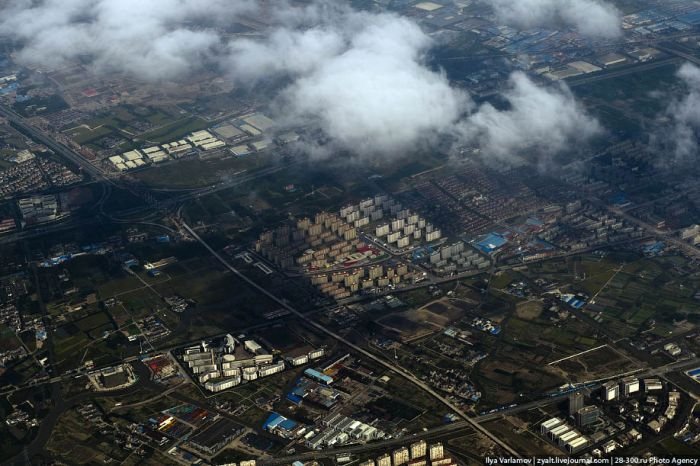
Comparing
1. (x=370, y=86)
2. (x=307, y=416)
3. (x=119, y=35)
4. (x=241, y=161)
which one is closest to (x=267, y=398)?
(x=307, y=416)

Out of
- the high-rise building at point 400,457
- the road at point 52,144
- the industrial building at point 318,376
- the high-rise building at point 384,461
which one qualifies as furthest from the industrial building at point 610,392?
the road at point 52,144

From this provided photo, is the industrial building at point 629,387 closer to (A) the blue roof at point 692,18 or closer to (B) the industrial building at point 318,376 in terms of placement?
(B) the industrial building at point 318,376

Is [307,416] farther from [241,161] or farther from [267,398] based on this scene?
[241,161]

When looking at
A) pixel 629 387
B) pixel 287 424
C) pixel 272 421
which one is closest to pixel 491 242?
pixel 629 387

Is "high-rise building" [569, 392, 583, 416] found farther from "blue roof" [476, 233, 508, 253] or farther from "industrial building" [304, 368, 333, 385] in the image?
"blue roof" [476, 233, 508, 253]

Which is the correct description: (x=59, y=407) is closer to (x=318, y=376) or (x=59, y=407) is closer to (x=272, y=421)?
(x=272, y=421)

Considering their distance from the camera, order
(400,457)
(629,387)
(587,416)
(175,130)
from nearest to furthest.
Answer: (400,457) → (587,416) → (629,387) → (175,130)
